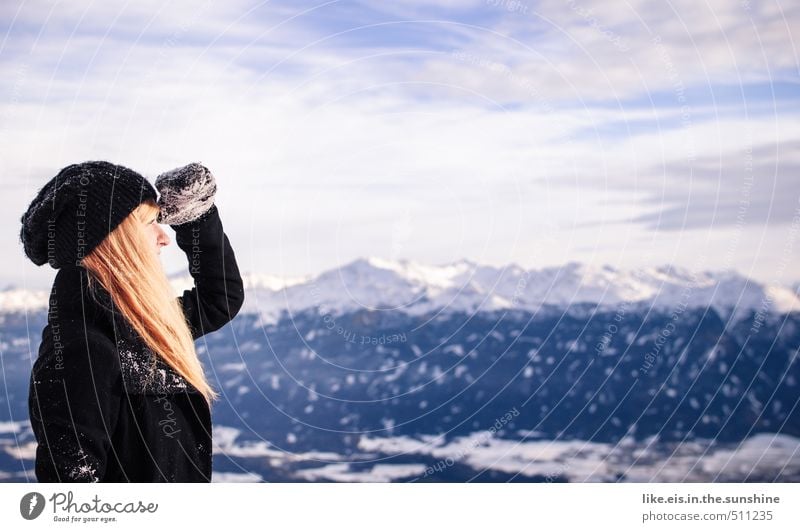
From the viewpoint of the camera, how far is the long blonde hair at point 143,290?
3699 millimetres

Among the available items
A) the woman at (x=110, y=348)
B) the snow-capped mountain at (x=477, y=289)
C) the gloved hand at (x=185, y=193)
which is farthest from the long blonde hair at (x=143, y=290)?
the snow-capped mountain at (x=477, y=289)

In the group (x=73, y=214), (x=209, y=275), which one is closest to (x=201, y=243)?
(x=209, y=275)

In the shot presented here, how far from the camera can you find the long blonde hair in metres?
3.70

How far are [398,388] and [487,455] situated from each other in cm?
1185

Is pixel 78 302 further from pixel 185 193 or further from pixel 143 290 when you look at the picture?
pixel 185 193

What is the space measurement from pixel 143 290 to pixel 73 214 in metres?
0.47

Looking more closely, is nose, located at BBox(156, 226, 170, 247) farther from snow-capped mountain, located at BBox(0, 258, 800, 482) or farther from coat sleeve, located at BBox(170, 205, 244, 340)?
snow-capped mountain, located at BBox(0, 258, 800, 482)

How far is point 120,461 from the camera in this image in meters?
3.69

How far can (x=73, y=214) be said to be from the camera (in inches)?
146

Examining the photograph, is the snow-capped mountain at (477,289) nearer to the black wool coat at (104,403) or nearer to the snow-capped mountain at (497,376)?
the snow-capped mountain at (497,376)
